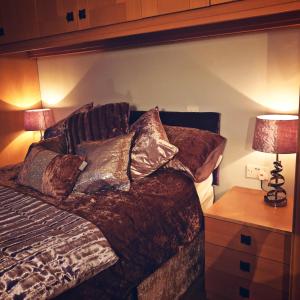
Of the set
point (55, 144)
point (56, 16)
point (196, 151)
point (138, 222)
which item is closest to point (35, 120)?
point (55, 144)

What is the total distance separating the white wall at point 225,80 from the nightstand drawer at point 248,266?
1.99 ft

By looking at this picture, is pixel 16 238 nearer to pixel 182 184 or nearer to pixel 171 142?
pixel 182 184

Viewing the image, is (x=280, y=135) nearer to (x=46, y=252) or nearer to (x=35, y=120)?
(x=46, y=252)

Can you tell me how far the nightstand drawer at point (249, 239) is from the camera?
1.50 meters

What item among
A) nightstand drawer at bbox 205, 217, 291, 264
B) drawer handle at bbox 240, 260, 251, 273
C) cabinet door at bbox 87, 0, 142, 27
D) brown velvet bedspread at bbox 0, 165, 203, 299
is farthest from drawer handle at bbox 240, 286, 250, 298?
cabinet door at bbox 87, 0, 142, 27

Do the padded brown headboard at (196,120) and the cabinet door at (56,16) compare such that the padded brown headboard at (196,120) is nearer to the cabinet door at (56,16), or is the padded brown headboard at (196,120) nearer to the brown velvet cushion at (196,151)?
the brown velvet cushion at (196,151)

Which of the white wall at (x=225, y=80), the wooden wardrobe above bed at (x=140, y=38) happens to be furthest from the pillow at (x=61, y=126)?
the wooden wardrobe above bed at (x=140, y=38)

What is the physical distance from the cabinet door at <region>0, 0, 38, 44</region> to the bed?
1.26m

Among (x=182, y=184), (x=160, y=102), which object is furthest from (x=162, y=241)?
(x=160, y=102)

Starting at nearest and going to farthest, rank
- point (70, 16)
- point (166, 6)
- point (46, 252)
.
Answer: point (46, 252)
point (166, 6)
point (70, 16)

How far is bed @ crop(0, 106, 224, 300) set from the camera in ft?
4.12

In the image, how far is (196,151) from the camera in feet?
6.20

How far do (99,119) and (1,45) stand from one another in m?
1.30

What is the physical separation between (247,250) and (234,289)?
27 centimetres
